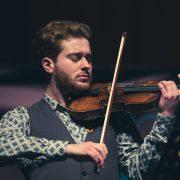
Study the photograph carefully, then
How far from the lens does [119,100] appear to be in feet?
6.45

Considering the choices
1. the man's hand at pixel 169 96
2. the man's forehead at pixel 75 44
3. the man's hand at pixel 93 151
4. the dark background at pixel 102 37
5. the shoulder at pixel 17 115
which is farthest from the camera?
the dark background at pixel 102 37

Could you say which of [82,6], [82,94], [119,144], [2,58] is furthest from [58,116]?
[82,6]

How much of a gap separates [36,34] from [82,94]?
1.21ft

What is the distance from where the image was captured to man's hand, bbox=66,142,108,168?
166 centimetres

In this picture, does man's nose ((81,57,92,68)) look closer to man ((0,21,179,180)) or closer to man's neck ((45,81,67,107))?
man ((0,21,179,180))

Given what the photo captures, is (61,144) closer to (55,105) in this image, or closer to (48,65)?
(55,105)

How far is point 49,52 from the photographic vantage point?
217cm

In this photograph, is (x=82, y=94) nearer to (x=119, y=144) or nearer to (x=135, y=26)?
(x=119, y=144)

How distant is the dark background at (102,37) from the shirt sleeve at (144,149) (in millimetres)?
262

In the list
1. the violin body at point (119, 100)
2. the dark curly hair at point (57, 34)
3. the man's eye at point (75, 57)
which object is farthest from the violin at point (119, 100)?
the dark curly hair at point (57, 34)

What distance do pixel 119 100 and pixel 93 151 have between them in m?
0.34

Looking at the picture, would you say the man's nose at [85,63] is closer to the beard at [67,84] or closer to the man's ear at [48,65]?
the beard at [67,84]

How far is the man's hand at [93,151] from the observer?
1664mm

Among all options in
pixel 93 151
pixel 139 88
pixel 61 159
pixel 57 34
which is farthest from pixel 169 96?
pixel 57 34
